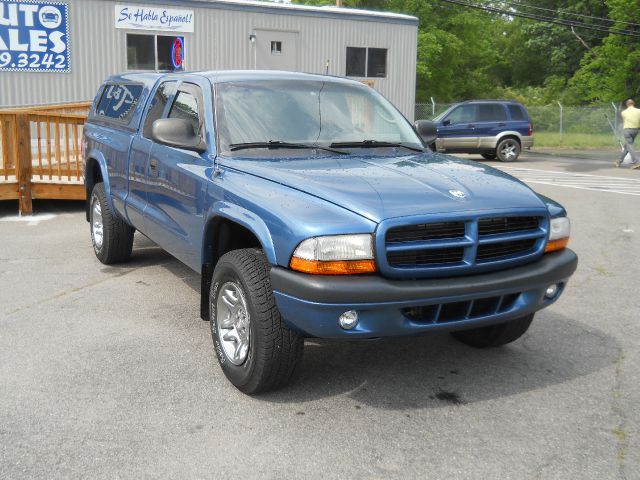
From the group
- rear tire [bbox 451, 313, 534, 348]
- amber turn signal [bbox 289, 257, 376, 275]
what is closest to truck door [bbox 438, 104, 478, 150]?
rear tire [bbox 451, 313, 534, 348]

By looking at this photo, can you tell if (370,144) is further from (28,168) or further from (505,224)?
(28,168)

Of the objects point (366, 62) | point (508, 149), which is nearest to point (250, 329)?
point (366, 62)

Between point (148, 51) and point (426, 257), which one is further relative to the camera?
point (148, 51)

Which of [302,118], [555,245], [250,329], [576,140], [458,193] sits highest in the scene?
[302,118]

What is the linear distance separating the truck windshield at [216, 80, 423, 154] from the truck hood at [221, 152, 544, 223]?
0.29m

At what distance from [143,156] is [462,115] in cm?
1742

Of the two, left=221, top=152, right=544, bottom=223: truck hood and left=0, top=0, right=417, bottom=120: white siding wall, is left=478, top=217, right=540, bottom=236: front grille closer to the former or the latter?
left=221, top=152, right=544, bottom=223: truck hood

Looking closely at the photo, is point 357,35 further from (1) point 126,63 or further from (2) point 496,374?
(2) point 496,374

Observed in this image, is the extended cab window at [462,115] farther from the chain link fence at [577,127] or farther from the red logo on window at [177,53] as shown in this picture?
the red logo on window at [177,53]

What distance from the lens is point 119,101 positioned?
673cm

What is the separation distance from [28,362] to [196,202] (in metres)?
1.46

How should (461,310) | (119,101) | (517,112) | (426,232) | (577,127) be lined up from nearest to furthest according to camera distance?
(426,232) → (461,310) → (119,101) → (517,112) → (577,127)

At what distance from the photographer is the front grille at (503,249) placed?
3.79m

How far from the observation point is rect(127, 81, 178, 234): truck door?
18.2ft
